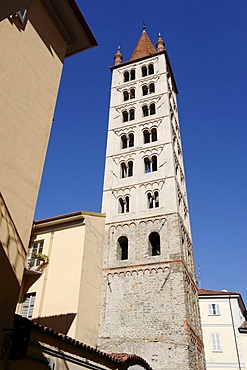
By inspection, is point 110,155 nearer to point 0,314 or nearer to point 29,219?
point 29,219

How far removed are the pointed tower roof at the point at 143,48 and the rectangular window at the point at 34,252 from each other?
2109cm

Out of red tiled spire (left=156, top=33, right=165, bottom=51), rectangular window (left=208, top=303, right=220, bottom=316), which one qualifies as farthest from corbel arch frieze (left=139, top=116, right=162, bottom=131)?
rectangular window (left=208, top=303, right=220, bottom=316)

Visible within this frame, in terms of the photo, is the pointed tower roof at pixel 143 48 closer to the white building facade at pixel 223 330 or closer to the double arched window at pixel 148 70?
Answer: the double arched window at pixel 148 70

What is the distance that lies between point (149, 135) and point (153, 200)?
6263 millimetres

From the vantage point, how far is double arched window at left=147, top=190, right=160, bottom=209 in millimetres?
22333

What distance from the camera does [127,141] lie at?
26.3 m

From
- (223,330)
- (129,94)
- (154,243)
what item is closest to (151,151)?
(154,243)

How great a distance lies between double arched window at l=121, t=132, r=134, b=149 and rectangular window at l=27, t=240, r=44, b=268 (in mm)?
11040

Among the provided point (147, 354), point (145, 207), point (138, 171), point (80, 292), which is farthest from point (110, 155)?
point (147, 354)

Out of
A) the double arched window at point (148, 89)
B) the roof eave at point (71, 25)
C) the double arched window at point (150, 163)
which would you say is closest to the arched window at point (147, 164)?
the double arched window at point (150, 163)

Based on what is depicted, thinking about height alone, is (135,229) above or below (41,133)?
above

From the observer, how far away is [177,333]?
16656mm

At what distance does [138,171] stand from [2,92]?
17.0m

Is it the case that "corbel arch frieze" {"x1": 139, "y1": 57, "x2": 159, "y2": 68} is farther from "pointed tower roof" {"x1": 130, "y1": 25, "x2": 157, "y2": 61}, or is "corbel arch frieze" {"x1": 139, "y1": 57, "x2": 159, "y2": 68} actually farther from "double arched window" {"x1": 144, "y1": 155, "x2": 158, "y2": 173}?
"double arched window" {"x1": 144, "y1": 155, "x2": 158, "y2": 173}
